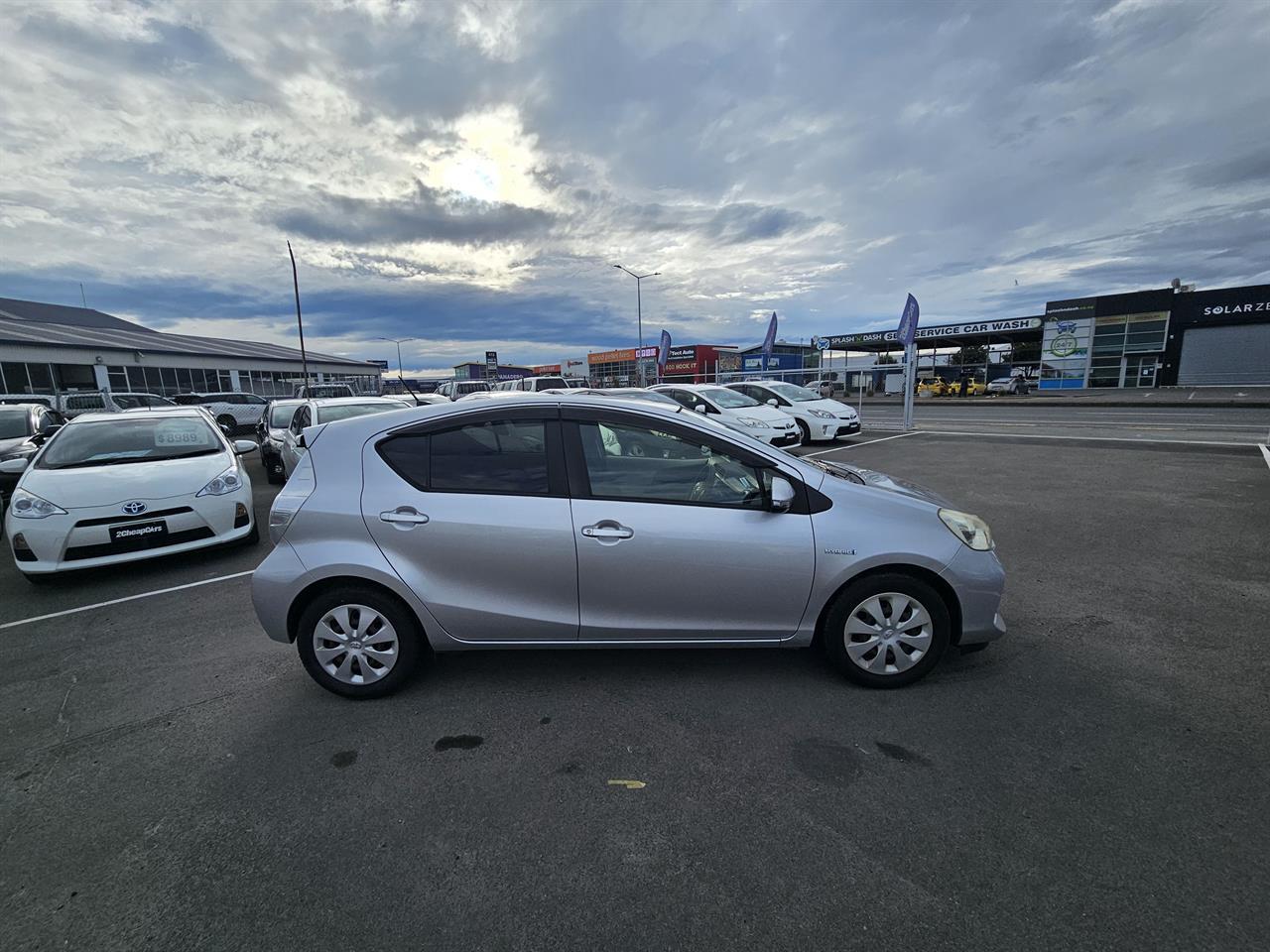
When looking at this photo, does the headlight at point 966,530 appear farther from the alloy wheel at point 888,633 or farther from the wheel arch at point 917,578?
the alloy wheel at point 888,633

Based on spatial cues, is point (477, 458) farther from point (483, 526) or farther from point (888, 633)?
point (888, 633)

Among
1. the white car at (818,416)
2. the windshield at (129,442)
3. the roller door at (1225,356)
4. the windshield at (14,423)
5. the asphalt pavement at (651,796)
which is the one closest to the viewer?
the asphalt pavement at (651,796)

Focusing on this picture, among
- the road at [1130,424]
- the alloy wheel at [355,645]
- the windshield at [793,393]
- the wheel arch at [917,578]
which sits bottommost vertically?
the road at [1130,424]

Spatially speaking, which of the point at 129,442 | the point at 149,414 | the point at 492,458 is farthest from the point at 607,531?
the point at 149,414

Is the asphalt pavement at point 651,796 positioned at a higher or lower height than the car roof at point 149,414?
lower

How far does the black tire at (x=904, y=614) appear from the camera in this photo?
3092 millimetres

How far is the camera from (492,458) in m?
3.24

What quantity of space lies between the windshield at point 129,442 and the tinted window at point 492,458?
15.6 ft

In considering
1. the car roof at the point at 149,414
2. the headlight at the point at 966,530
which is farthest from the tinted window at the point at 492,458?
the car roof at the point at 149,414

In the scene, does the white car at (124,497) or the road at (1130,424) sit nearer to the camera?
the white car at (124,497)

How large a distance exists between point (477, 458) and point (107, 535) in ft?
13.9

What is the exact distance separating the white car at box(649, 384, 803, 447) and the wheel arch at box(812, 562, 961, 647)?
8608mm

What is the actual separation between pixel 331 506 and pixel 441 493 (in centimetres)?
62

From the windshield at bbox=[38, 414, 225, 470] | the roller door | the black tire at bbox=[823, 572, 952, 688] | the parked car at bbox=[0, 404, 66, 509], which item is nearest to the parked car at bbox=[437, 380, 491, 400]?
the parked car at bbox=[0, 404, 66, 509]
